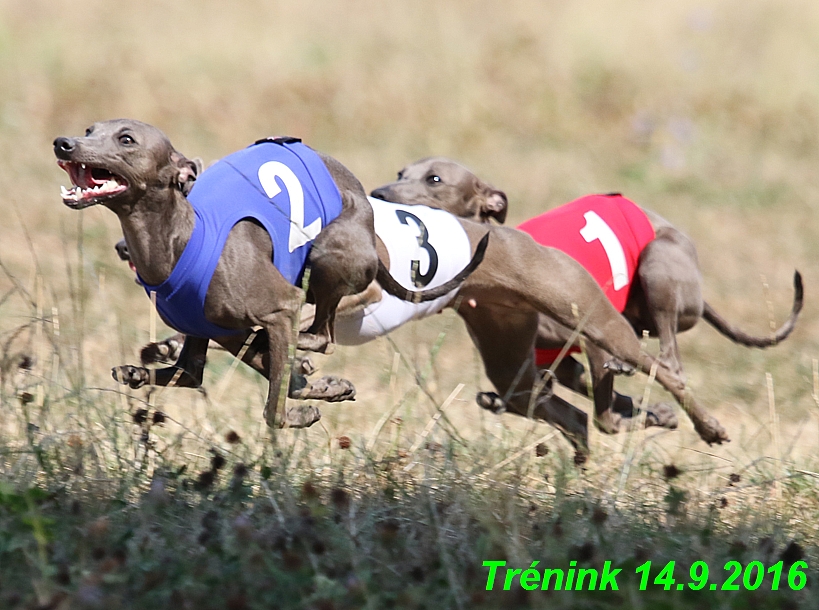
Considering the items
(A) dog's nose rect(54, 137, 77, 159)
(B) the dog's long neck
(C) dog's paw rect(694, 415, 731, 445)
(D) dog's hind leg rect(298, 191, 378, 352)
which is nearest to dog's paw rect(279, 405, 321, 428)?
(D) dog's hind leg rect(298, 191, 378, 352)

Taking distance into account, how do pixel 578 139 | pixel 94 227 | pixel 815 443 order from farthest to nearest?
pixel 578 139 → pixel 94 227 → pixel 815 443

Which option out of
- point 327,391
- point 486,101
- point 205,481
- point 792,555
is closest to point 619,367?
point 327,391

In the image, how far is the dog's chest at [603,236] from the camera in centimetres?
583

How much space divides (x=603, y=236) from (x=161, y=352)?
2.40 meters

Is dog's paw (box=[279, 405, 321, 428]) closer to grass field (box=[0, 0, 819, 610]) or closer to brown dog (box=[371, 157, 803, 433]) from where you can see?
grass field (box=[0, 0, 819, 610])

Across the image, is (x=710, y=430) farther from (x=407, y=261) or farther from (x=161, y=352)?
(x=161, y=352)

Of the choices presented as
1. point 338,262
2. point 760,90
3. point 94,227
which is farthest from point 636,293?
point 760,90

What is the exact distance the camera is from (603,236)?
5.97 m

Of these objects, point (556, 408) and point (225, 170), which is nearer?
point (225, 170)

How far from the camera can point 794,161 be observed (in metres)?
14.0

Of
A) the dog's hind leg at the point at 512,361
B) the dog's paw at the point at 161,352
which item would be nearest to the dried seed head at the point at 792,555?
the dog's hind leg at the point at 512,361

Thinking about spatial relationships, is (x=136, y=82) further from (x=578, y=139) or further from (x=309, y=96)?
(x=578, y=139)

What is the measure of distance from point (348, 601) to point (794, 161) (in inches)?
486

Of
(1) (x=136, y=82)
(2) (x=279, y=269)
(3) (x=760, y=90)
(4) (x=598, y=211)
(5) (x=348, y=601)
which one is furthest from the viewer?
(3) (x=760, y=90)
